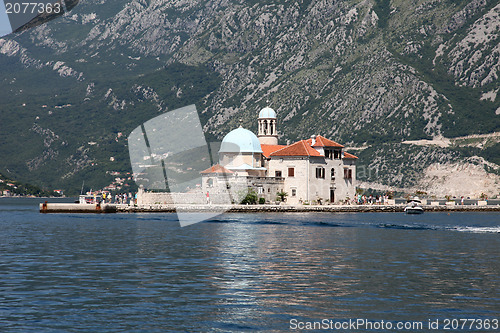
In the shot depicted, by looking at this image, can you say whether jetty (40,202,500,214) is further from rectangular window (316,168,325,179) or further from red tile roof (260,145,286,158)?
red tile roof (260,145,286,158)

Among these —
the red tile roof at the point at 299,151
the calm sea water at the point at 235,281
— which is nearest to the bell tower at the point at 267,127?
the red tile roof at the point at 299,151

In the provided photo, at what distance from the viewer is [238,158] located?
118m

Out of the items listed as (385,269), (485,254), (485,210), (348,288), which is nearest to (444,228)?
(485,254)

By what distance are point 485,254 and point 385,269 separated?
1228 centimetres

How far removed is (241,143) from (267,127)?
14094 mm

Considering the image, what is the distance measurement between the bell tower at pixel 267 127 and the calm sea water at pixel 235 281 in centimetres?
7228

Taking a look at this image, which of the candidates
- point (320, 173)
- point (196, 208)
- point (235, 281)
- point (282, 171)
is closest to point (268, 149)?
point (282, 171)

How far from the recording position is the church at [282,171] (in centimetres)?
11306

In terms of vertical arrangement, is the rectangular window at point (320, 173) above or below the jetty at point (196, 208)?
above

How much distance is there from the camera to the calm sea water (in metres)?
24.5

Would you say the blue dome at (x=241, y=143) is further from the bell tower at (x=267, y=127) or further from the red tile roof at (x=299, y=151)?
the bell tower at (x=267, y=127)

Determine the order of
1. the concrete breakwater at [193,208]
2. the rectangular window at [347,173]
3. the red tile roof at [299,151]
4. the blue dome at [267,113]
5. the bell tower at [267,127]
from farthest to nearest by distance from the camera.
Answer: the blue dome at [267,113] → the bell tower at [267,127] → the rectangular window at [347,173] → the red tile roof at [299,151] → the concrete breakwater at [193,208]

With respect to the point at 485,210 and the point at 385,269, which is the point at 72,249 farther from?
the point at 485,210

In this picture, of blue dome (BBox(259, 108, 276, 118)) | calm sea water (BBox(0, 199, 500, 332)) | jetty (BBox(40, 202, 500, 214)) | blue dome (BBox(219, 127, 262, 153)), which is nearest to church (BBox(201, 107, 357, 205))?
blue dome (BBox(219, 127, 262, 153))
